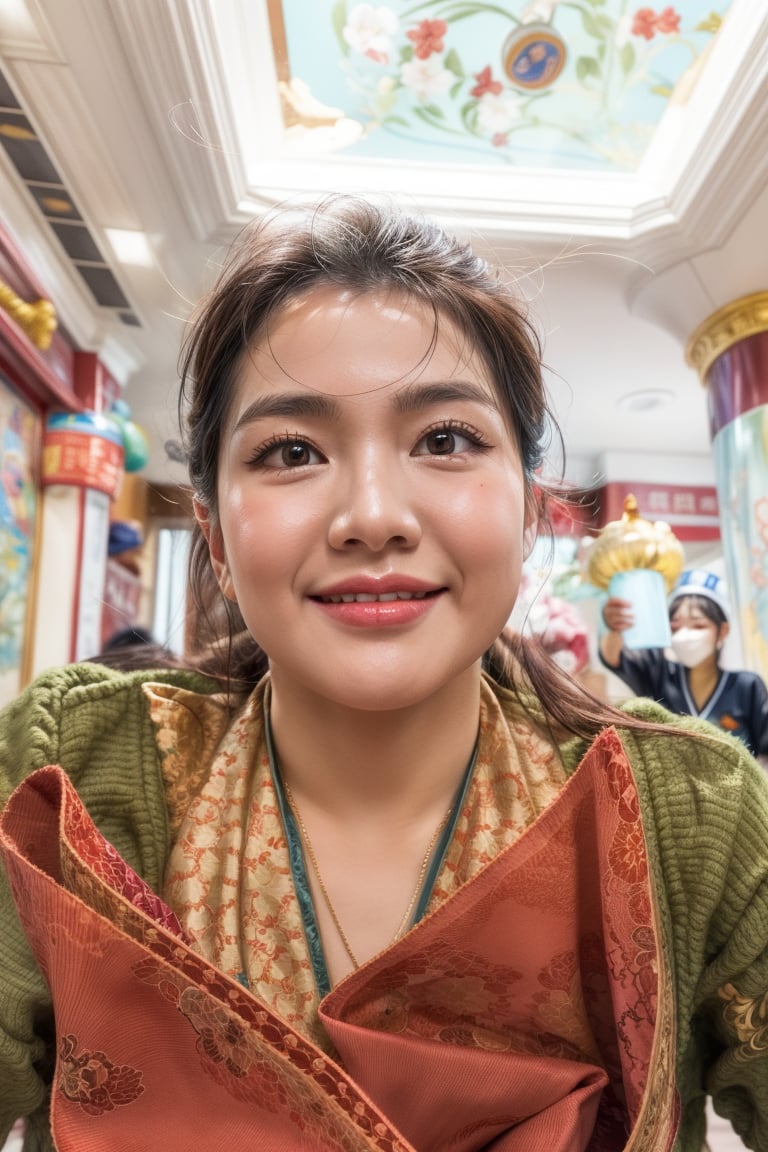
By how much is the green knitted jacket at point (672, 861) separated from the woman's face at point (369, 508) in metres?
0.17

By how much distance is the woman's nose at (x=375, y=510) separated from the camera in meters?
0.67

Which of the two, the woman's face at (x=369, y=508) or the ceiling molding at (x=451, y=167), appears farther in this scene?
the ceiling molding at (x=451, y=167)

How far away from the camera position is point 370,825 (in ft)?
2.70

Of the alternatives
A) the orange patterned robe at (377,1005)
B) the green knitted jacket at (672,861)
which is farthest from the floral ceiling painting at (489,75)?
the orange patterned robe at (377,1005)

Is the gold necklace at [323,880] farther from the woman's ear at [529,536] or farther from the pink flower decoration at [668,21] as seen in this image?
the pink flower decoration at [668,21]

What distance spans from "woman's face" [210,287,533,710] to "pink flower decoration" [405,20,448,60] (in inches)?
91.9

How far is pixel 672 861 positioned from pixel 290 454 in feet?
1.42

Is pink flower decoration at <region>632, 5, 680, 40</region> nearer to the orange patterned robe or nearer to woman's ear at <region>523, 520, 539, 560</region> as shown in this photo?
woman's ear at <region>523, 520, 539, 560</region>

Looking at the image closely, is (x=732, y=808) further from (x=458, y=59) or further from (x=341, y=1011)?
(x=458, y=59)

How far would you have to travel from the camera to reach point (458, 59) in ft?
9.14

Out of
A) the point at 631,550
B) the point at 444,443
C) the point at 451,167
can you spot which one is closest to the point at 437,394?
the point at 444,443

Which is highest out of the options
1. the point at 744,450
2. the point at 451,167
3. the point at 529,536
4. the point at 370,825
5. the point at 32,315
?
the point at 451,167

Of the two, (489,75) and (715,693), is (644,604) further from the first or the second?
(489,75)

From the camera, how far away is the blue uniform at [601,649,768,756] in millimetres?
2908
